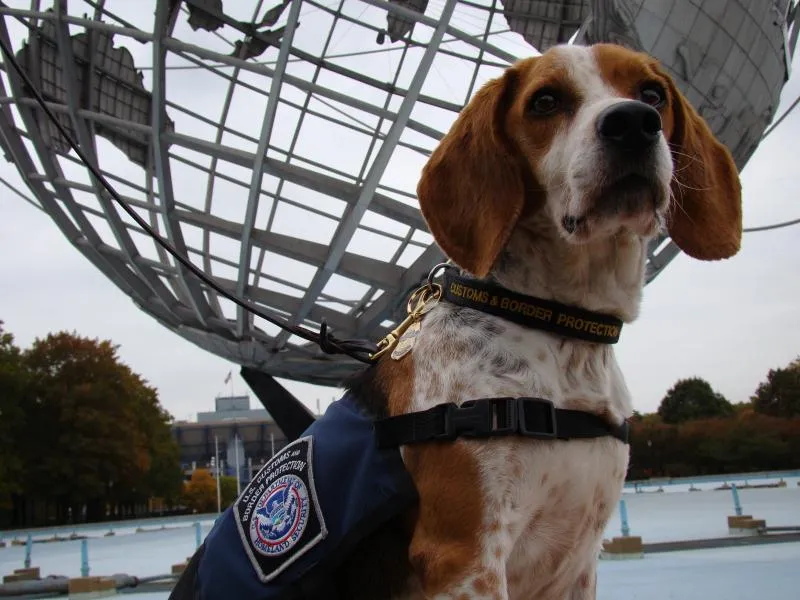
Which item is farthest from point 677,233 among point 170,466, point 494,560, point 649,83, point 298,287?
point 170,466

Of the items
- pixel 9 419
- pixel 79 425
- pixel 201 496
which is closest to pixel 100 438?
pixel 79 425

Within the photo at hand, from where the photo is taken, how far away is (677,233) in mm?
1728

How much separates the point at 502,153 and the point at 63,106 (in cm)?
768

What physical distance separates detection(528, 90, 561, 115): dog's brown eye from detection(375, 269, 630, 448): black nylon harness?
358 millimetres

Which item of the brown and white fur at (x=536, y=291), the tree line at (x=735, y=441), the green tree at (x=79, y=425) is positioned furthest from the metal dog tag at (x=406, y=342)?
the tree line at (x=735, y=441)

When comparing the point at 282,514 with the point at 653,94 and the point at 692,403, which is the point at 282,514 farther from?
the point at 692,403

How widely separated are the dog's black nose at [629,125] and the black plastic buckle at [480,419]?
1.66ft

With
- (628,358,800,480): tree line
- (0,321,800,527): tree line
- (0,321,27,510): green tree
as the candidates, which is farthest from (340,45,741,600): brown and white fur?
(628,358,800,480): tree line

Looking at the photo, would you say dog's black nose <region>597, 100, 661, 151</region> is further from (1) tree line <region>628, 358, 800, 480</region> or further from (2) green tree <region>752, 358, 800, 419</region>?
(2) green tree <region>752, 358, 800, 419</region>

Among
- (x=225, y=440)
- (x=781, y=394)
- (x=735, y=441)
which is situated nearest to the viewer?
(x=735, y=441)

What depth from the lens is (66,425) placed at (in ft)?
97.5

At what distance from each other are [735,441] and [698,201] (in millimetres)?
34045

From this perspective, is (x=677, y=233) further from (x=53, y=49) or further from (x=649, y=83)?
(x=53, y=49)

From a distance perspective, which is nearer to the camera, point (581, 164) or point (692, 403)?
point (581, 164)
